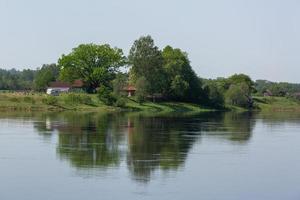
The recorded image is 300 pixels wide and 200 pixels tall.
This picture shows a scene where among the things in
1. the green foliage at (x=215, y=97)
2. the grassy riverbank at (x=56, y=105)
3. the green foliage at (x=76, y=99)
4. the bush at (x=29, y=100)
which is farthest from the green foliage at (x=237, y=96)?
the bush at (x=29, y=100)

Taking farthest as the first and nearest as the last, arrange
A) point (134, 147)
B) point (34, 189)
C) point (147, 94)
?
1. point (147, 94)
2. point (134, 147)
3. point (34, 189)

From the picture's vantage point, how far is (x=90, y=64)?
15388cm

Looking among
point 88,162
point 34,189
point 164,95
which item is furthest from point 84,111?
point 34,189

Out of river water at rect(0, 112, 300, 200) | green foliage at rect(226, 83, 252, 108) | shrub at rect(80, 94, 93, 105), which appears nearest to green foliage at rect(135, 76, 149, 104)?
shrub at rect(80, 94, 93, 105)

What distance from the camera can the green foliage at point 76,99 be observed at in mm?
127875

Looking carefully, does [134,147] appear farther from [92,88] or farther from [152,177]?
[92,88]

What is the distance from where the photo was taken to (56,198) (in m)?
31.4

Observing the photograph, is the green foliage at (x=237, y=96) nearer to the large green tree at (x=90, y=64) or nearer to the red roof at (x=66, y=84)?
the large green tree at (x=90, y=64)

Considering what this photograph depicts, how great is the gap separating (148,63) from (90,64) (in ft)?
52.3

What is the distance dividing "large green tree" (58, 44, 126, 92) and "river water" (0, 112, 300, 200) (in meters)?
83.2

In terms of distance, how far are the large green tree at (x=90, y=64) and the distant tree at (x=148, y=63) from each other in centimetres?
615

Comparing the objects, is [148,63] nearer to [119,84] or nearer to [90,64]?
[119,84]

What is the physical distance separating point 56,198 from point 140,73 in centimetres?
11613

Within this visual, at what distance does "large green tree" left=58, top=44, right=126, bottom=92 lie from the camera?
152 m
